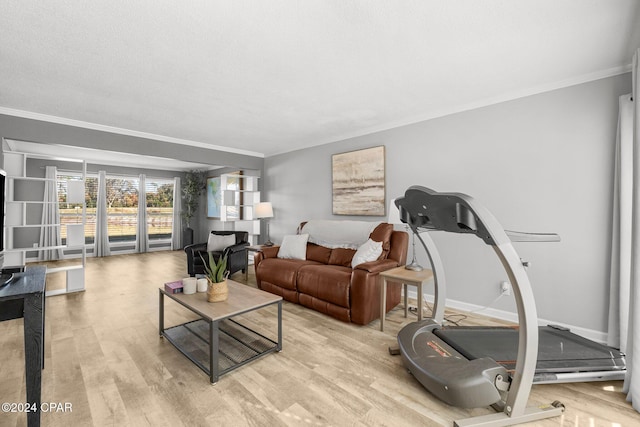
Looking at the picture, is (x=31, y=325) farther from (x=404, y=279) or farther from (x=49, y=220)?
(x=49, y=220)

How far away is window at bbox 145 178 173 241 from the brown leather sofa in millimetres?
5350

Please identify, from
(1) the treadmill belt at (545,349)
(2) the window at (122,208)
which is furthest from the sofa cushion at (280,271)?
(2) the window at (122,208)

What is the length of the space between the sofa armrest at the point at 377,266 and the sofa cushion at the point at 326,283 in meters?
0.19

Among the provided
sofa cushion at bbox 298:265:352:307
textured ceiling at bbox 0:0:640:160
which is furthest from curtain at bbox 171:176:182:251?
sofa cushion at bbox 298:265:352:307

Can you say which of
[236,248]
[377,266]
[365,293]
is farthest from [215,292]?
[236,248]

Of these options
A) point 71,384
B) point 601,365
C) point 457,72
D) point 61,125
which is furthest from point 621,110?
point 61,125

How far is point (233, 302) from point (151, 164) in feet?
21.2

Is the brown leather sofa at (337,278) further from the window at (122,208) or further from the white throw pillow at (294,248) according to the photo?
the window at (122,208)

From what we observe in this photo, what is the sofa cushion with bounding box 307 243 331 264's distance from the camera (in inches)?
157

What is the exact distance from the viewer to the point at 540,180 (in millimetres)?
2855

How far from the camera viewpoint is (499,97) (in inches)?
120

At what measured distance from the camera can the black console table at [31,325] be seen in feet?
4.62

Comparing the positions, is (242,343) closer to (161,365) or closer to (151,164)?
(161,365)

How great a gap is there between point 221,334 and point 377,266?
1.68 metres
